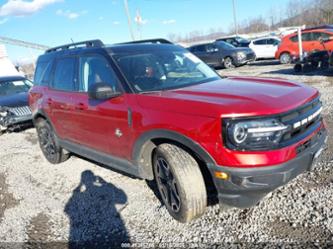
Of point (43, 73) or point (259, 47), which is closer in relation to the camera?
point (43, 73)

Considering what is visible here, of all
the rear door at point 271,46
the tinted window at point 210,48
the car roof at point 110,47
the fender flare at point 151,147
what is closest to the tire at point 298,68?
the tinted window at point 210,48

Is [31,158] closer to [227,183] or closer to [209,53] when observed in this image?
[227,183]

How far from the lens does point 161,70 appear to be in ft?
12.7

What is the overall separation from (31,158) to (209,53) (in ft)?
49.3

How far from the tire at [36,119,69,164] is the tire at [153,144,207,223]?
281 centimetres

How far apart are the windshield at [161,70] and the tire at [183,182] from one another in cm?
80

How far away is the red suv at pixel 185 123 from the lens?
2.68 meters

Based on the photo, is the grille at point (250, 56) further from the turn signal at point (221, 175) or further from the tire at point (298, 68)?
the turn signal at point (221, 175)

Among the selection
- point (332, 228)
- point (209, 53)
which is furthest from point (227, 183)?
point (209, 53)

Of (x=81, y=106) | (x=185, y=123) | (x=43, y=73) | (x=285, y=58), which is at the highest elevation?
(x=43, y=73)

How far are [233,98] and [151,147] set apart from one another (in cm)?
109

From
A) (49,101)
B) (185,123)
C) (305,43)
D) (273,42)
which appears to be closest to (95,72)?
(49,101)

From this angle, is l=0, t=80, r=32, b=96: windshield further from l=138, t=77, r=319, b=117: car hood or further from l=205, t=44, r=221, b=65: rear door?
l=205, t=44, r=221, b=65: rear door

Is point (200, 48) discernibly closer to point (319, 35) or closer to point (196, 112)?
point (319, 35)
